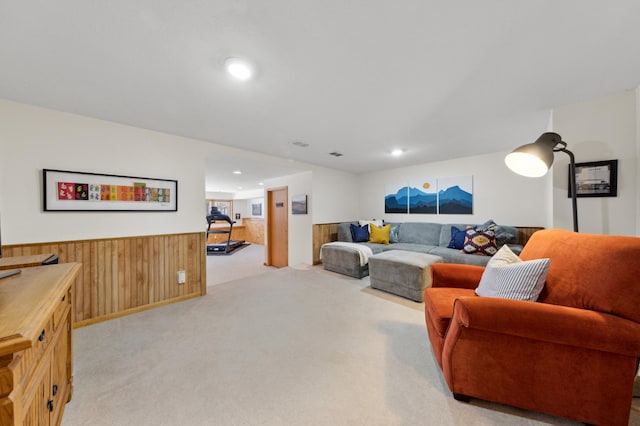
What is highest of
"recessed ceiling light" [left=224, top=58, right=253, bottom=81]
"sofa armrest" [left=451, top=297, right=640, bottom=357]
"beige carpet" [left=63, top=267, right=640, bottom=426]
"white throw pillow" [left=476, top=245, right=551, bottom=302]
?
"recessed ceiling light" [left=224, top=58, right=253, bottom=81]

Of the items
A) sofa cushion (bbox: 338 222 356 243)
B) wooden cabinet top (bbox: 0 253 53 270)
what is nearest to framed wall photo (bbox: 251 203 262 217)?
sofa cushion (bbox: 338 222 356 243)

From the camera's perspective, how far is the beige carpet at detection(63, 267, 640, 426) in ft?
4.25

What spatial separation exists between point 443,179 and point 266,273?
156 inches

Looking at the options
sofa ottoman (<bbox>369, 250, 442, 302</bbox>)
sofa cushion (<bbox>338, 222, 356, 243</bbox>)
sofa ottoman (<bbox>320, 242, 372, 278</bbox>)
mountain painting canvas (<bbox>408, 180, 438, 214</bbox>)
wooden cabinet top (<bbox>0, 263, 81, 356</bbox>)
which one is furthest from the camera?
sofa cushion (<bbox>338, 222, 356, 243</bbox>)

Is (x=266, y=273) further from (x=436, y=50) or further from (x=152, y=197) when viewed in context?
(x=436, y=50)

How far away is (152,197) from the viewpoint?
277cm

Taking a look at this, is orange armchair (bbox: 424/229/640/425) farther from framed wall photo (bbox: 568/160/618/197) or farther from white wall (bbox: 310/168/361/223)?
white wall (bbox: 310/168/361/223)

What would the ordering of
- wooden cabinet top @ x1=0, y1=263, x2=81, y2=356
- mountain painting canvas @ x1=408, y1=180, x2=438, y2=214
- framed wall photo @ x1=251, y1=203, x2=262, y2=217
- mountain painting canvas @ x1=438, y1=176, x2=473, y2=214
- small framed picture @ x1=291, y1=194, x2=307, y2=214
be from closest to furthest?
wooden cabinet top @ x1=0, y1=263, x2=81, y2=356
mountain painting canvas @ x1=438, y1=176, x2=473, y2=214
mountain painting canvas @ x1=408, y1=180, x2=438, y2=214
small framed picture @ x1=291, y1=194, x2=307, y2=214
framed wall photo @ x1=251, y1=203, x2=262, y2=217

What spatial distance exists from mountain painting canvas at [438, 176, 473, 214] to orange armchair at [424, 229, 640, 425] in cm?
300

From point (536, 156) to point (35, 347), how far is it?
2846mm

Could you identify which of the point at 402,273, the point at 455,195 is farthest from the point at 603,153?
the point at 455,195

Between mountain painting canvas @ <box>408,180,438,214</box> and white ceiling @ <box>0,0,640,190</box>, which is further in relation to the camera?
mountain painting canvas @ <box>408,180,438,214</box>

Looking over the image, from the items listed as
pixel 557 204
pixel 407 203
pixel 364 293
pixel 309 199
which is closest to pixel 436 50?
pixel 557 204

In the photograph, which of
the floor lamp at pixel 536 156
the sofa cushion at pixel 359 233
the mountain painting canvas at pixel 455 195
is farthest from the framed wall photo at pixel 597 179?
the sofa cushion at pixel 359 233
